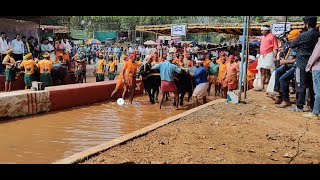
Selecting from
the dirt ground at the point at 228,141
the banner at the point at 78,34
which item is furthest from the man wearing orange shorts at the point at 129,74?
the banner at the point at 78,34

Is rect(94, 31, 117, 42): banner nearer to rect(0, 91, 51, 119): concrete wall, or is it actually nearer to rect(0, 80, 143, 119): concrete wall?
rect(0, 80, 143, 119): concrete wall

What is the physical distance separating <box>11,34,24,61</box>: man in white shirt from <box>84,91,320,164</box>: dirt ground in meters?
9.78

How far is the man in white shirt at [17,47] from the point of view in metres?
14.4

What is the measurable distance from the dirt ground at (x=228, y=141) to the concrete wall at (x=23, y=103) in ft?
13.7

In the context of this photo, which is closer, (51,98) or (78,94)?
(51,98)

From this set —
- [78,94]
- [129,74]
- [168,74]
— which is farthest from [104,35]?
[168,74]

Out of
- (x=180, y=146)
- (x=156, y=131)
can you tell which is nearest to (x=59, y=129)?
(x=156, y=131)

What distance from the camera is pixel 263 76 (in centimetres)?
998

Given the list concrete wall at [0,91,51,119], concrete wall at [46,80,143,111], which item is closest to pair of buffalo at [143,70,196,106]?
concrete wall at [46,80,143,111]

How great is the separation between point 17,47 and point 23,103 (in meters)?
6.49

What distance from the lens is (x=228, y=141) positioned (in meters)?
5.20

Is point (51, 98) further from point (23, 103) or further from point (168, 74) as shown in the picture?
point (168, 74)
